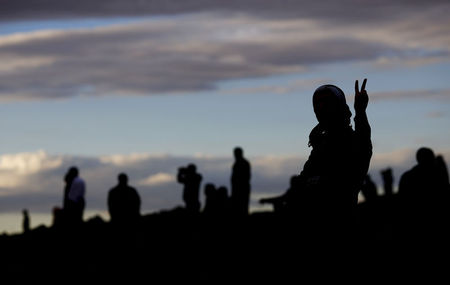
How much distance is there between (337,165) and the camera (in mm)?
6277

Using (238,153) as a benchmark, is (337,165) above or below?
below

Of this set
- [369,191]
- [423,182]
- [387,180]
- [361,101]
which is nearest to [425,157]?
[423,182]

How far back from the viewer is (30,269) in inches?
934

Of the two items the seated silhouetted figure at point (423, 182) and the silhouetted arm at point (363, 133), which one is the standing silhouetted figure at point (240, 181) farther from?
the silhouetted arm at point (363, 133)

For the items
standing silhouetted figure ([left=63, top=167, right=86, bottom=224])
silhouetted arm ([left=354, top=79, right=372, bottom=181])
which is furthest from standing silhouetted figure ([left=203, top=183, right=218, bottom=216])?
silhouetted arm ([left=354, top=79, right=372, bottom=181])

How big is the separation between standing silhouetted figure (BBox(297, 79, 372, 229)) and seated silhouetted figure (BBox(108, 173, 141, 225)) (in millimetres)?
16413

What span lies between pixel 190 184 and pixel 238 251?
4.47 metres

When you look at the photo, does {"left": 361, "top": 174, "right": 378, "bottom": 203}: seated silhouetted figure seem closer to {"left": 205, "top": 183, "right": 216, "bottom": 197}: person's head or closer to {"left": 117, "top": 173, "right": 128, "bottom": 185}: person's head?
{"left": 205, "top": 183, "right": 216, "bottom": 197}: person's head

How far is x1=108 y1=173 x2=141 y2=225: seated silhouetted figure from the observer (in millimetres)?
22609

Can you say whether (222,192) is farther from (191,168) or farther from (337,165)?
(337,165)

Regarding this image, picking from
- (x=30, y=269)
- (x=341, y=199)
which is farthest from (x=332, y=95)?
(x=30, y=269)

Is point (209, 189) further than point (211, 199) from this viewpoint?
No

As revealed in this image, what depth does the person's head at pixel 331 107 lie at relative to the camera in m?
6.25

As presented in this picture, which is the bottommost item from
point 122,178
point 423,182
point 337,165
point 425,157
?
point 337,165
